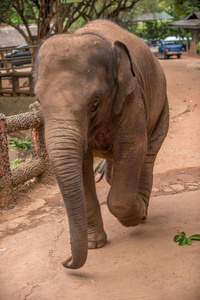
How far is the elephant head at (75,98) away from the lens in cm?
302

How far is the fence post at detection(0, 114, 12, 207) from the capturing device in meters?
6.01

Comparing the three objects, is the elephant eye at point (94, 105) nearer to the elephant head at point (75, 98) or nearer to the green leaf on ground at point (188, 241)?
the elephant head at point (75, 98)

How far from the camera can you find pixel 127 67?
355 cm

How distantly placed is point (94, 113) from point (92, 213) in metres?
1.31

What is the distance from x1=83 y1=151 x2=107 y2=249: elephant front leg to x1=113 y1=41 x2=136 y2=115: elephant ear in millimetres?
719

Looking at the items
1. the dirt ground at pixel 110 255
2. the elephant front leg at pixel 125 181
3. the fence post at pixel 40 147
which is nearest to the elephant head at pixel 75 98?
the dirt ground at pixel 110 255

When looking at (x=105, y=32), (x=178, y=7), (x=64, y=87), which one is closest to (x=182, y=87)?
(x=178, y=7)

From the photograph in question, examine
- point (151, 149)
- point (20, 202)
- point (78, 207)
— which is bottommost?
point (20, 202)

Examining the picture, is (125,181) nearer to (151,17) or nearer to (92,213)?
(92,213)

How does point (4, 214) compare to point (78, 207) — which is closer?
point (78, 207)

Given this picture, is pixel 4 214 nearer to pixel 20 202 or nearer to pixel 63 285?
pixel 20 202

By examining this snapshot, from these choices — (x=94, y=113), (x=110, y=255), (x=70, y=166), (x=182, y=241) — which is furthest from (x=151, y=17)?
(x=70, y=166)

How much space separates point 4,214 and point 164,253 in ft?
9.06

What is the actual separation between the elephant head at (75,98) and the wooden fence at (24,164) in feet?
9.02
